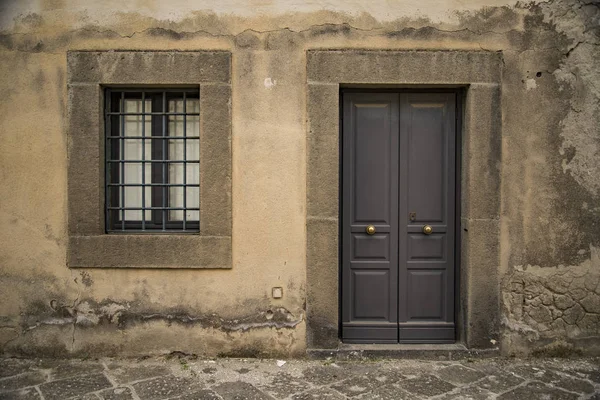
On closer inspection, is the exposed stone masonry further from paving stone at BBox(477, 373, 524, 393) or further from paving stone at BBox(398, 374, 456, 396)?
paving stone at BBox(398, 374, 456, 396)

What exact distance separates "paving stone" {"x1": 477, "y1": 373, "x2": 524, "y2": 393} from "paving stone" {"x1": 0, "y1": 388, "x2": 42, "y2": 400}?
142 inches

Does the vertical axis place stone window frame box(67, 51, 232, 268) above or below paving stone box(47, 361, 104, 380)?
above

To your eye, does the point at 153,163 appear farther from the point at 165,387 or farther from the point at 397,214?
the point at 397,214

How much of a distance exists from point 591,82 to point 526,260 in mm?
1802

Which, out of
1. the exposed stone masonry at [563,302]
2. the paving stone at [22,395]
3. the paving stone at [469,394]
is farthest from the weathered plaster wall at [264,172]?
the paving stone at [469,394]

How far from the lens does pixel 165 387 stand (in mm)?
3676

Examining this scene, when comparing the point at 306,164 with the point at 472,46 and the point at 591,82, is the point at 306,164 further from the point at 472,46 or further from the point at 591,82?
the point at 591,82

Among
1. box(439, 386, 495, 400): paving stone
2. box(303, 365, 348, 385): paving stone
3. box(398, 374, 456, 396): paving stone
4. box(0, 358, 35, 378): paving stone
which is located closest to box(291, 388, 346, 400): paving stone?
box(303, 365, 348, 385): paving stone

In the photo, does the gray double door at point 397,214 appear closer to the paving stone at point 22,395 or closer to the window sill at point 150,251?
the window sill at point 150,251

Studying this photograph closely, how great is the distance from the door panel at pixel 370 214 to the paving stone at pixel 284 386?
833mm

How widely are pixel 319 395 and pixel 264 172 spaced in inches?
79.4

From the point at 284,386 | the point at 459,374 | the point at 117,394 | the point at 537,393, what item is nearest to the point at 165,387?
the point at 117,394

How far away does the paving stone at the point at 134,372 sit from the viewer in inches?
152

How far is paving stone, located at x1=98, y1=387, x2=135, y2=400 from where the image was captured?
350 centimetres
